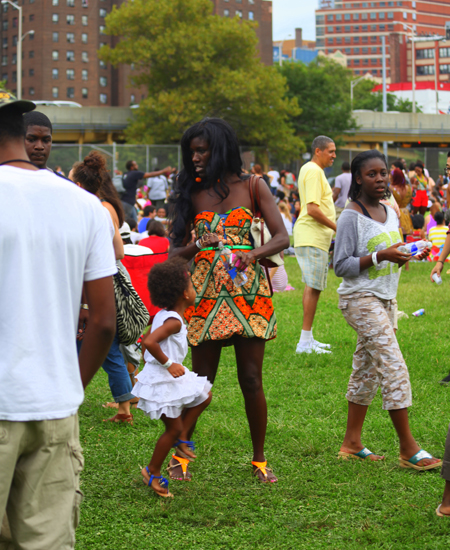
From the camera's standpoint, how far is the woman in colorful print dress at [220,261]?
4.35 m

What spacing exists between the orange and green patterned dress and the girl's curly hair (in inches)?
6.9

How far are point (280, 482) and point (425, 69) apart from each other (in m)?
164

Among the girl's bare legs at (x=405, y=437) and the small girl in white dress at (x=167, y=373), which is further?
the girl's bare legs at (x=405, y=437)

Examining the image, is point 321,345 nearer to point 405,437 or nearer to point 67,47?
point 405,437

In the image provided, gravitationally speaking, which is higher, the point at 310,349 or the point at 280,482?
the point at 310,349

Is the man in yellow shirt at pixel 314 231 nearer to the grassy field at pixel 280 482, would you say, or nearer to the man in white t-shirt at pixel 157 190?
the grassy field at pixel 280 482

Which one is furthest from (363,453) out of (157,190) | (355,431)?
(157,190)

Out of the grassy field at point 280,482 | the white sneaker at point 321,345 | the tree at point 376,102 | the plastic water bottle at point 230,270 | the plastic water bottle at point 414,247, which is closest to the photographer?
the grassy field at point 280,482

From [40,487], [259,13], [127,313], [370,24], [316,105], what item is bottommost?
[40,487]

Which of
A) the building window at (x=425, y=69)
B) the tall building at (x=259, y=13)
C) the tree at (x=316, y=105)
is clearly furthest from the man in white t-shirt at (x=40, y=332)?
the building window at (x=425, y=69)

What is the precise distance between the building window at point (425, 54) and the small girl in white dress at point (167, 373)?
535 ft

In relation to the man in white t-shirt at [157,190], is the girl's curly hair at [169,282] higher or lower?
lower

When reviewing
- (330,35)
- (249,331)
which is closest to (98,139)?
(249,331)

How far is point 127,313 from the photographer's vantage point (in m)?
5.21
